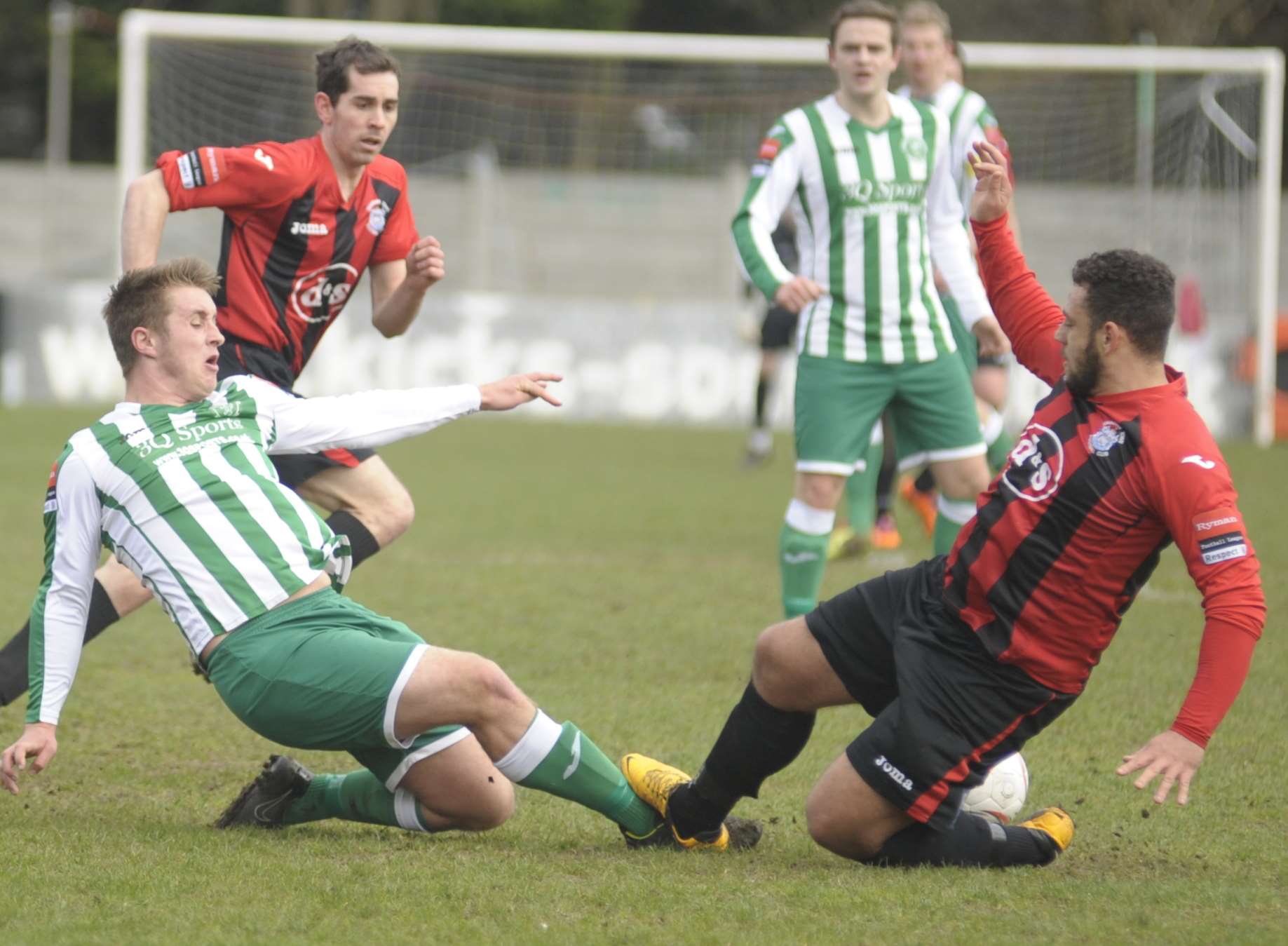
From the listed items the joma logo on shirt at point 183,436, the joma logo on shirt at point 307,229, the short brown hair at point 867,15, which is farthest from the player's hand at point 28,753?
the short brown hair at point 867,15

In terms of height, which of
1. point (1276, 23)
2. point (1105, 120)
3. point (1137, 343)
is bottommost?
point (1137, 343)

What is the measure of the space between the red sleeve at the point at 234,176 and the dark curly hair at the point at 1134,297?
2.61 m

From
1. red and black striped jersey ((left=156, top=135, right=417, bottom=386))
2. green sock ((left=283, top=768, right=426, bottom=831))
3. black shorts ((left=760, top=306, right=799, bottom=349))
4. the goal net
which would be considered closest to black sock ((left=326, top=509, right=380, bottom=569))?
red and black striped jersey ((left=156, top=135, right=417, bottom=386))

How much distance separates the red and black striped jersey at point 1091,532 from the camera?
132 inches

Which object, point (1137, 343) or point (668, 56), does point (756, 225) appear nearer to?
point (1137, 343)

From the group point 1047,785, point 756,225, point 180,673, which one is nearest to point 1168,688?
point 1047,785

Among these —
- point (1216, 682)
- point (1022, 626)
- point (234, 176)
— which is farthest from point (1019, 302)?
point (234, 176)

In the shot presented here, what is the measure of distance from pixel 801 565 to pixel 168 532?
2.86 metres

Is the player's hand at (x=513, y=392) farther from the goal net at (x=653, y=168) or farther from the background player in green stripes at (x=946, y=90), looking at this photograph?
the goal net at (x=653, y=168)

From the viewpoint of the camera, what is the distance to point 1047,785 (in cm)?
445

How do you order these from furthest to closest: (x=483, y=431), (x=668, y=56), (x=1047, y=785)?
(x=483, y=431), (x=668, y=56), (x=1047, y=785)

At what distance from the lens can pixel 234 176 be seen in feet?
16.6

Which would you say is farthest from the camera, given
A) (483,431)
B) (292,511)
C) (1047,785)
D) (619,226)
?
(619,226)

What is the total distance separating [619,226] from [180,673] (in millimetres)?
14138
